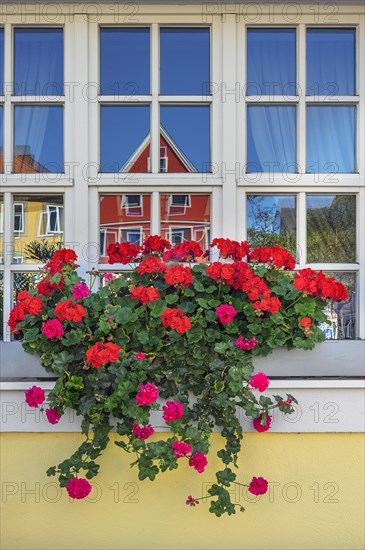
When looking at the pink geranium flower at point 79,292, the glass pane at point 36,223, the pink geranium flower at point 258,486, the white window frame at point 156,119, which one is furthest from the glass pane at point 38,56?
the pink geranium flower at point 258,486

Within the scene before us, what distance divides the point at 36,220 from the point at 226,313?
0.95m

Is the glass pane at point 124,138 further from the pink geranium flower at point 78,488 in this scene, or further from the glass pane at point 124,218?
the pink geranium flower at point 78,488

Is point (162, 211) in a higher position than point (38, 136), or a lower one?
lower

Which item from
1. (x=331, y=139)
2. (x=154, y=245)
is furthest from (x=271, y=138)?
(x=154, y=245)

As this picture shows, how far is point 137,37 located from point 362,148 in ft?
3.55

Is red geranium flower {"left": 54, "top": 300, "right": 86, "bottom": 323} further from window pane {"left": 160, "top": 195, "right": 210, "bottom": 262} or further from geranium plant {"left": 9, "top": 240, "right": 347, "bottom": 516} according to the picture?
window pane {"left": 160, "top": 195, "right": 210, "bottom": 262}

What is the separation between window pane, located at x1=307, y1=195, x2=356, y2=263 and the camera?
2.22m

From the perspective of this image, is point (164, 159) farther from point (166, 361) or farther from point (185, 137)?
point (166, 361)

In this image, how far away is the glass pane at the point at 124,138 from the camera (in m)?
2.23

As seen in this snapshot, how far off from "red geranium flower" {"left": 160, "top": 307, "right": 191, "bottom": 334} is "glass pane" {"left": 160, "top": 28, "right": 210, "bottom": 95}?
1013mm

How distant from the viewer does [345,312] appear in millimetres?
2213

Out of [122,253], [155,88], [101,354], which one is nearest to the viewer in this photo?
[101,354]

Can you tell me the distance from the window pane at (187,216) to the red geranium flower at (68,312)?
596mm

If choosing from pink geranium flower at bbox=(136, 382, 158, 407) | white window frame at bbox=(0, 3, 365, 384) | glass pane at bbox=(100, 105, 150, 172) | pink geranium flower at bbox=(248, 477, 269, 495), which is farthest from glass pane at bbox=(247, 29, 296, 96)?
pink geranium flower at bbox=(248, 477, 269, 495)
